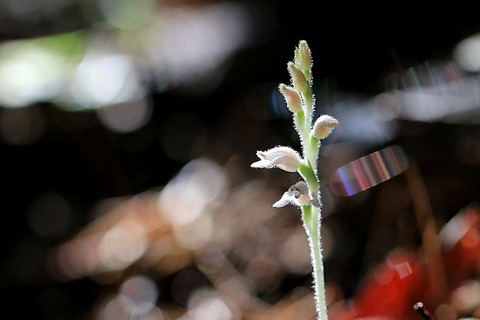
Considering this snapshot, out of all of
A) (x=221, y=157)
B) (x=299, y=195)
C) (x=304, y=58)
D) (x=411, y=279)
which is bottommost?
(x=411, y=279)

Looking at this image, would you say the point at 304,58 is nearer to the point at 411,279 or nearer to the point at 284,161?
the point at 284,161

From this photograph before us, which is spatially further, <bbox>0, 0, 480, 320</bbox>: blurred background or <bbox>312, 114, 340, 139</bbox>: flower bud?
<bbox>0, 0, 480, 320</bbox>: blurred background

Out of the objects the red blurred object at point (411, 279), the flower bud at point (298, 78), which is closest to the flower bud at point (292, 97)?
the flower bud at point (298, 78)

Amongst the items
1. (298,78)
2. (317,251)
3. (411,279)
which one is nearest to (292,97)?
(298,78)

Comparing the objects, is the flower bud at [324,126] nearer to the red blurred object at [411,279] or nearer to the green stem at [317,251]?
the green stem at [317,251]

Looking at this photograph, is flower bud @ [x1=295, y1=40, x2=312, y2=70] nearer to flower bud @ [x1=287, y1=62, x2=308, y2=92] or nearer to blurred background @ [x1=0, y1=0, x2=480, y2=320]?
flower bud @ [x1=287, y1=62, x2=308, y2=92]

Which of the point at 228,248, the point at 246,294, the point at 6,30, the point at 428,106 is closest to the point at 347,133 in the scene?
the point at 428,106

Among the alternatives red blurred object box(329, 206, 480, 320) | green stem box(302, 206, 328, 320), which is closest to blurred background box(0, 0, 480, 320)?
red blurred object box(329, 206, 480, 320)
